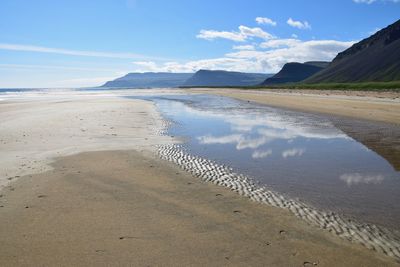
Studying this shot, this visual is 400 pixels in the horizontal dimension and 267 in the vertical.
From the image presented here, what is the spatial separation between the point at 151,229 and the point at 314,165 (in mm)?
6895

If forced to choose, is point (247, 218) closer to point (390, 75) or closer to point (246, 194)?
point (246, 194)

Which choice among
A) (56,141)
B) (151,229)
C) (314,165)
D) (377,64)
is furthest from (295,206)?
(377,64)

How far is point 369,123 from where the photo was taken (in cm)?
2317

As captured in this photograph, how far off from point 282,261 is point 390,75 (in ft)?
550

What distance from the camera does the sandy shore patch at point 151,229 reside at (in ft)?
17.7

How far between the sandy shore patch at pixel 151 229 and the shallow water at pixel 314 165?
152cm

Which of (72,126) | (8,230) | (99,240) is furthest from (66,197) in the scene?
(72,126)

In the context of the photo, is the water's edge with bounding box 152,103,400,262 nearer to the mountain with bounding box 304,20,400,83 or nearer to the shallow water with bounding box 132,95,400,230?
the shallow water with bounding box 132,95,400,230

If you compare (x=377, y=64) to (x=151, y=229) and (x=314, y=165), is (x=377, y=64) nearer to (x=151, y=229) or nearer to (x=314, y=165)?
(x=314, y=165)

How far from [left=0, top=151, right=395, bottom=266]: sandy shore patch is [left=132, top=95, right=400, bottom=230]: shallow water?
152 cm

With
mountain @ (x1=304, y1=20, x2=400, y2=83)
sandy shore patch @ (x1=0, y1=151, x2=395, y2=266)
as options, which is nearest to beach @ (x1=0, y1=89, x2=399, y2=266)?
sandy shore patch @ (x1=0, y1=151, x2=395, y2=266)

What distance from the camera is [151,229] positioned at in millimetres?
6438

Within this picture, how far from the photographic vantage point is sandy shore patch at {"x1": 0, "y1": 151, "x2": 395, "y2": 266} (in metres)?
5.40

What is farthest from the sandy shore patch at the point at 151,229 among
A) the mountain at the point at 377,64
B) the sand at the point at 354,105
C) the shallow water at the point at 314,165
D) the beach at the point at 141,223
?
the mountain at the point at 377,64
